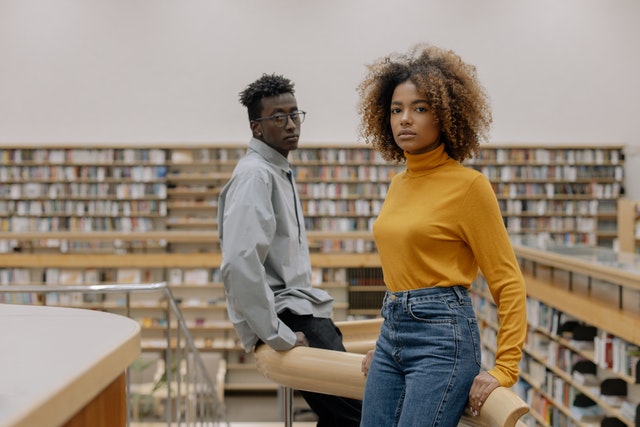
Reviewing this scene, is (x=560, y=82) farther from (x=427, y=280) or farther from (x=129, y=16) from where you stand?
(x=427, y=280)

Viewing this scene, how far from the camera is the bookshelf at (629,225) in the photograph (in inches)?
344

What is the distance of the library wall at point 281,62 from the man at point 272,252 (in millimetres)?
8947

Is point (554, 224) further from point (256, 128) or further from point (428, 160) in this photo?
point (428, 160)

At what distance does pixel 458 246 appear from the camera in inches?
49.7

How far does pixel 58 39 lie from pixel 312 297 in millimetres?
10607

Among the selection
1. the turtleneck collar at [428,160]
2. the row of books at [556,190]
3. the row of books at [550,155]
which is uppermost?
the row of books at [550,155]

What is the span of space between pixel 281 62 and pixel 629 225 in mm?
6120

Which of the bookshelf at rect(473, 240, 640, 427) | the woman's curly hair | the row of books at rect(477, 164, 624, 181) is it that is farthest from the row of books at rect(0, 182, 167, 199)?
the woman's curly hair

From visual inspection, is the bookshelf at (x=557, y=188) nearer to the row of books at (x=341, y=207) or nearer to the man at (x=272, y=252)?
the row of books at (x=341, y=207)

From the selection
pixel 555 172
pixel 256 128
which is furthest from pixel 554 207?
pixel 256 128

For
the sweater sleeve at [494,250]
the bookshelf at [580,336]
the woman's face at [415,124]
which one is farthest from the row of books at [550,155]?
the sweater sleeve at [494,250]

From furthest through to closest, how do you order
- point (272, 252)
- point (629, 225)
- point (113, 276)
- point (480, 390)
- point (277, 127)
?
point (629, 225) < point (113, 276) < point (277, 127) < point (272, 252) < point (480, 390)

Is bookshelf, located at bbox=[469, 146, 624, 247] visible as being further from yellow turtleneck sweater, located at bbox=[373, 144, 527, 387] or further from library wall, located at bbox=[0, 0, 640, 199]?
yellow turtleneck sweater, located at bbox=[373, 144, 527, 387]

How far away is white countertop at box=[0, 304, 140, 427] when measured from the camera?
0.66 metres
